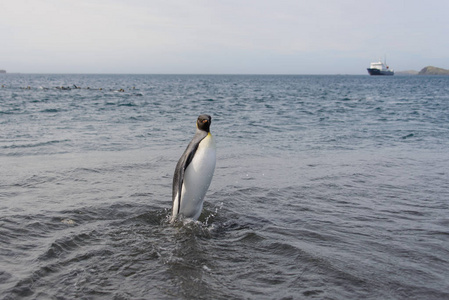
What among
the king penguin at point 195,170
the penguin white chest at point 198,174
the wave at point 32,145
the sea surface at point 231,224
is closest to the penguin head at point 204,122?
the king penguin at point 195,170

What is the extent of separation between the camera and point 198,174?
607 centimetres

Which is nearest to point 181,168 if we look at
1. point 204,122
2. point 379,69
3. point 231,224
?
point 204,122

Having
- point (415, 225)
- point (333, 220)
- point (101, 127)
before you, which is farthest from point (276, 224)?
point (101, 127)

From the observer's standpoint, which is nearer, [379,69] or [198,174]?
[198,174]

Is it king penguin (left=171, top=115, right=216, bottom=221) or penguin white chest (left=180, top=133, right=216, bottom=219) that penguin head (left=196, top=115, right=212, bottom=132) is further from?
penguin white chest (left=180, top=133, right=216, bottom=219)

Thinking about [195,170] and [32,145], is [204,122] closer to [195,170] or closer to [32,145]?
[195,170]

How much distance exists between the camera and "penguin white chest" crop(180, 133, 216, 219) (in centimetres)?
605

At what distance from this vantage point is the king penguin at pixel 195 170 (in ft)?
19.8

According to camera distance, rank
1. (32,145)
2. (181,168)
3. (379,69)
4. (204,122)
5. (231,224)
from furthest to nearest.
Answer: (379,69)
(32,145)
(204,122)
(231,224)
(181,168)

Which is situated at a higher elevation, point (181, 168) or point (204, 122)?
point (204, 122)

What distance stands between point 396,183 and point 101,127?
12.1 meters

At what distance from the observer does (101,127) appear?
16625 mm

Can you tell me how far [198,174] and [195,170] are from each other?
0.24ft

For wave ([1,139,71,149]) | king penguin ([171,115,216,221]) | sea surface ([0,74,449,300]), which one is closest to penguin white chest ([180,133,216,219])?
king penguin ([171,115,216,221])
